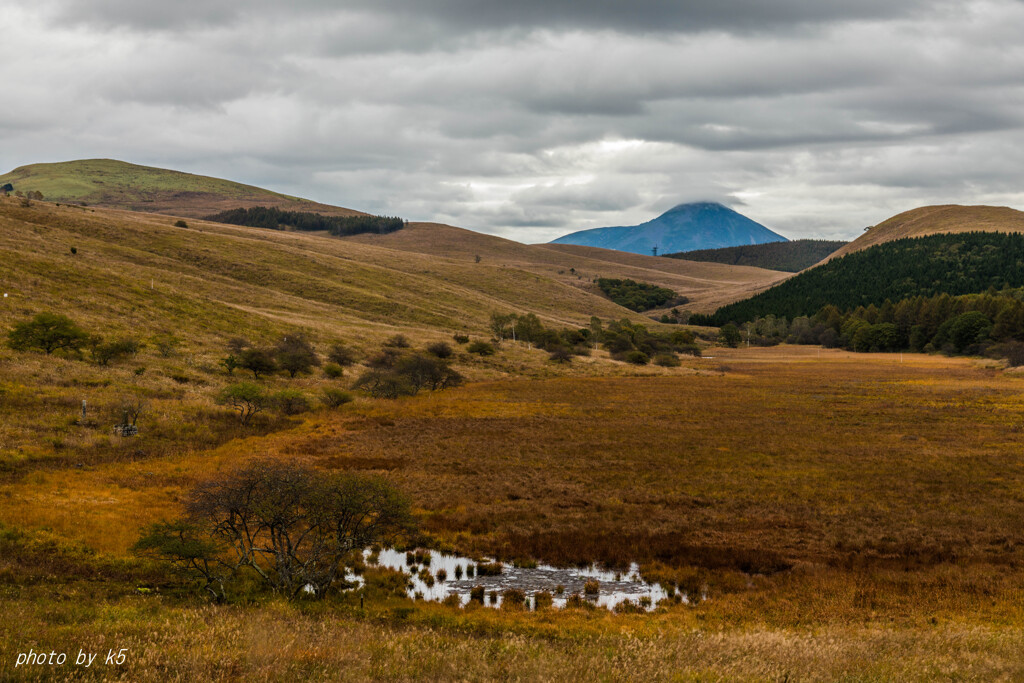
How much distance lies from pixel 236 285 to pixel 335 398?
57.6 meters

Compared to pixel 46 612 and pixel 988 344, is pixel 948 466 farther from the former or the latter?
pixel 988 344

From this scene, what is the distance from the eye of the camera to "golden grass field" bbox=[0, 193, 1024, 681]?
382 inches

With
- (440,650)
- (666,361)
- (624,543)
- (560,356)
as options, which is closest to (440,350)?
(560,356)

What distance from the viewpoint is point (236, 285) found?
3812 inches

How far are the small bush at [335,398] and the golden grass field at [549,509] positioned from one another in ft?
2.89

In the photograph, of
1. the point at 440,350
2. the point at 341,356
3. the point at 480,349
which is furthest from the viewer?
the point at 480,349

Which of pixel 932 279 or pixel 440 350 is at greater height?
pixel 932 279

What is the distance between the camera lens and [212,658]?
328 inches

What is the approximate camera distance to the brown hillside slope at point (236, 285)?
6069 centimetres

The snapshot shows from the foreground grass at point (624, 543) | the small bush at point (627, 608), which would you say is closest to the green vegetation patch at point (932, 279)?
the foreground grass at point (624, 543)

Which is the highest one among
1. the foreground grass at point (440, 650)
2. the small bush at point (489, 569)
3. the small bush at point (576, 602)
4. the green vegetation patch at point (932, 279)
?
the green vegetation patch at point (932, 279)

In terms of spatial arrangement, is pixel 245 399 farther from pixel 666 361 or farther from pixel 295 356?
pixel 666 361

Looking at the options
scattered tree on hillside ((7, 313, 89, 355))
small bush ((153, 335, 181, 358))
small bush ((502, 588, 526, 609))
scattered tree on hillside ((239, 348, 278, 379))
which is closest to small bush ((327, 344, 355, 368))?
scattered tree on hillside ((239, 348, 278, 379))

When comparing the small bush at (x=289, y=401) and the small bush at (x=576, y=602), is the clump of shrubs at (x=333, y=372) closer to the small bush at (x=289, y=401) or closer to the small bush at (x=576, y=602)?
the small bush at (x=289, y=401)
